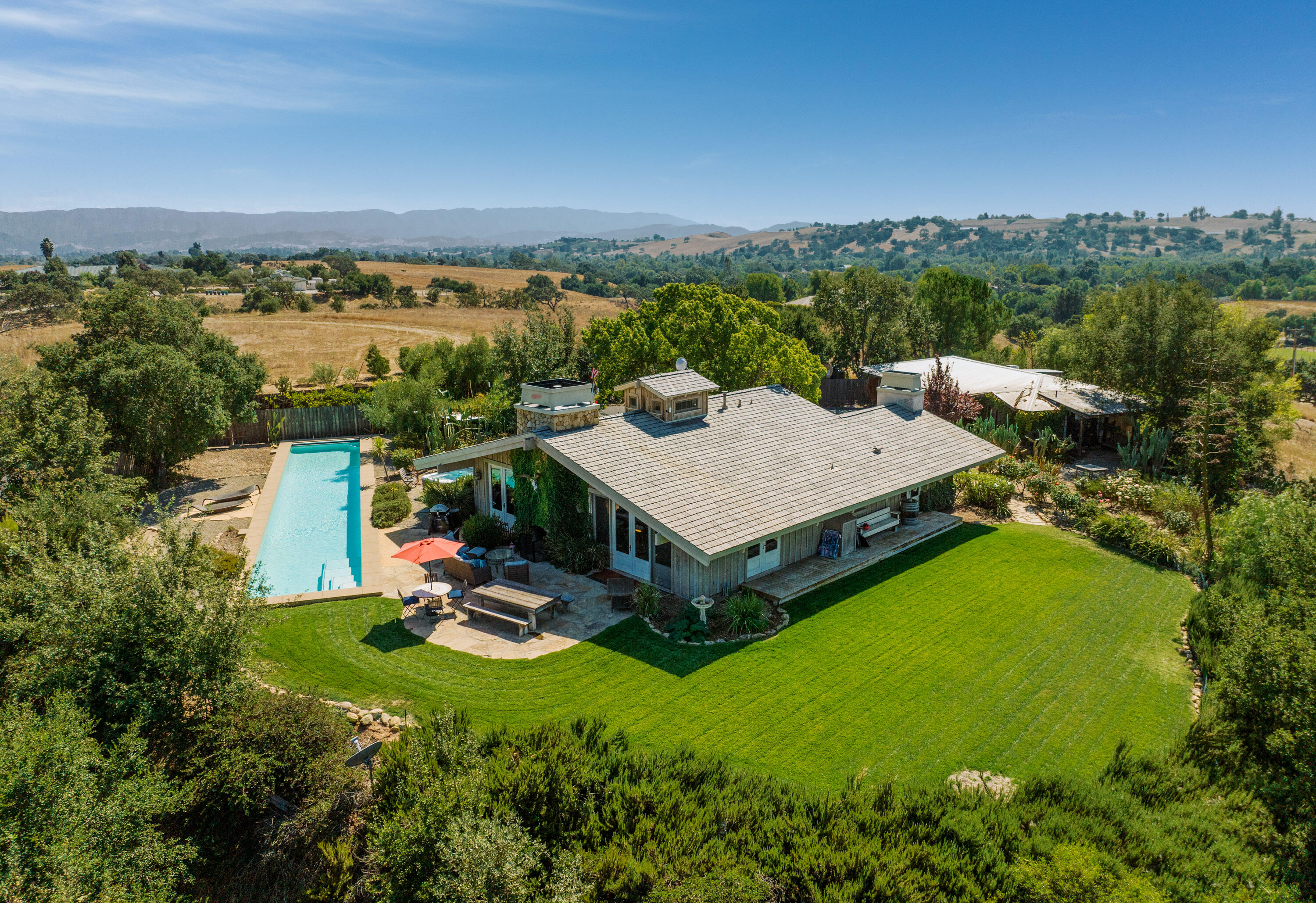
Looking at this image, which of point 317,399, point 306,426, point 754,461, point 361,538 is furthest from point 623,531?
point 317,399

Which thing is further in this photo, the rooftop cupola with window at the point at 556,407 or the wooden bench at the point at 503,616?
the rooftop cupola with window at the point at 556,407

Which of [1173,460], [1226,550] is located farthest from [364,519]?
[1173,460]

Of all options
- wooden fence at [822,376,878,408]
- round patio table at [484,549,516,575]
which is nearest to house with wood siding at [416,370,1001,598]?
round patio table at [484,549,516,575]

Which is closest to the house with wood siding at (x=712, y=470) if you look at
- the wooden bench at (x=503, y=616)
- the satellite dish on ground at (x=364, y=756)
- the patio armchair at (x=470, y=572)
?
the patio armchair at (x=470, y=572)

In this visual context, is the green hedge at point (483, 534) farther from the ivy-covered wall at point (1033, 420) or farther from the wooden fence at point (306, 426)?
the ivy-covered wall at point (1033, 420)

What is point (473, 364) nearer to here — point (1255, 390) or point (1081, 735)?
point (1081, 735)
